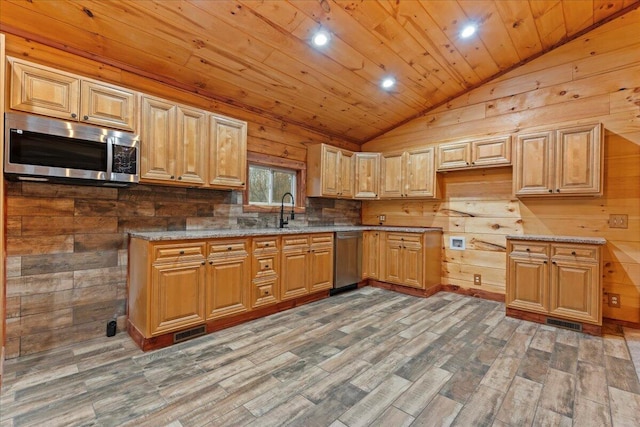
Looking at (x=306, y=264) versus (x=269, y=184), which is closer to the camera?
(x=306, y=264)

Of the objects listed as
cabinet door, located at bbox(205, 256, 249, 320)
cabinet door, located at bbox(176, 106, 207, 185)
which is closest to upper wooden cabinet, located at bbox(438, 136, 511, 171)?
cabinet door, located at bbox(205, 256, 249, 320)

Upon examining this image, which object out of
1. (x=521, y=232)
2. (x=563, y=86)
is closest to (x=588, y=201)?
(x=521, y=232)

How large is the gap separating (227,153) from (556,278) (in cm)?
369

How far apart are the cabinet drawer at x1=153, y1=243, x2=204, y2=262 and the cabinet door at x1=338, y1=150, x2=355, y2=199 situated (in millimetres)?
2438

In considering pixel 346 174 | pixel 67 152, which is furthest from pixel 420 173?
pixel 67 152

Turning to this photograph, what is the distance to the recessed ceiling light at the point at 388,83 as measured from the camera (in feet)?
12.1

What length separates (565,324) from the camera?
3.08 metres

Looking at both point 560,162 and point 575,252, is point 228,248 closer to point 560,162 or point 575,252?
point 575,252

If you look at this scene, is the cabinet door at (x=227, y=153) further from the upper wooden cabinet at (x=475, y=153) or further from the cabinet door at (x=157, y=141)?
the upper wooden cabinet at (x=475, y=153)

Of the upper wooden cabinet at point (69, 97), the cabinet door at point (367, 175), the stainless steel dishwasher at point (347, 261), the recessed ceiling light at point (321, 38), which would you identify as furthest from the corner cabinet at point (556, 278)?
the upper wooden cabinet at point (69, 97)

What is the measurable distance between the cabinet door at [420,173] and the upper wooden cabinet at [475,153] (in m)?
0.14

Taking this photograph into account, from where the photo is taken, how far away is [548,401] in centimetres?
188

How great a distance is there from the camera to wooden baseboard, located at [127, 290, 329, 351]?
8.18 feet

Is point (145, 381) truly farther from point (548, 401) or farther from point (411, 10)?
point (411, 10)
